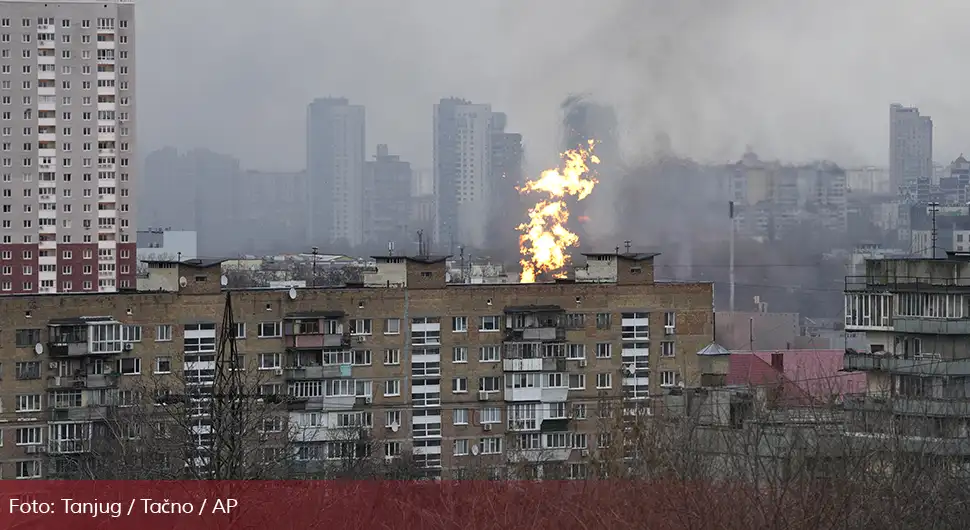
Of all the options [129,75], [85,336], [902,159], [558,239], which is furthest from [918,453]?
[129,75]

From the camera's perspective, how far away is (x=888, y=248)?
3297 cm

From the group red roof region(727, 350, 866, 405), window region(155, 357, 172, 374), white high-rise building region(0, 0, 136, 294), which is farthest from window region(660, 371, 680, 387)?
white high-rise building region(0, 0, 136, 294)

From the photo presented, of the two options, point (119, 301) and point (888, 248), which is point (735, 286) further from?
point (119, 301)

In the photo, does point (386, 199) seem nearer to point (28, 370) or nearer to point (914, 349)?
point (28, 370)

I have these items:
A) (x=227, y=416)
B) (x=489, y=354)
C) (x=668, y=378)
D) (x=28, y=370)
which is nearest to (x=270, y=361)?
(x=489, y=354)

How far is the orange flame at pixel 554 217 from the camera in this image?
1128 inches

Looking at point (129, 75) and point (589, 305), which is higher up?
point (129, 75)

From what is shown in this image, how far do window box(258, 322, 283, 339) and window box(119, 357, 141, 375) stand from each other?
1.39 m

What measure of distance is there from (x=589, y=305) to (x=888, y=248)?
42.5 ft

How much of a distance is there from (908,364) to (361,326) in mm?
7450

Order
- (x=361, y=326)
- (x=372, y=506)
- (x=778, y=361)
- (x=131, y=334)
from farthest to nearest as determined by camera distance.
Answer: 1. (x=778, y=361)
2. (x=361, y=326)
3. (x=131, y=334)
4. (x=372, y=506)

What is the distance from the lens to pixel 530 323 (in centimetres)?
2119

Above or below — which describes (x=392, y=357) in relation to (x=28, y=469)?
above

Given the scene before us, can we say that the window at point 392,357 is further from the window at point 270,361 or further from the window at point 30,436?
the window at point 30,436
